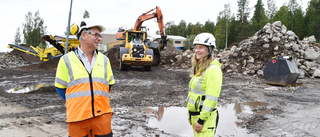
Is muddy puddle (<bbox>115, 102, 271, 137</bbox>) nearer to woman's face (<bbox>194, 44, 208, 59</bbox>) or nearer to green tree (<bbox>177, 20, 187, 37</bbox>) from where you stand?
woman's face (<bbox>194, 44, 208, 59</bbox>)

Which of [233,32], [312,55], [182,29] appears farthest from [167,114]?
[182,29]

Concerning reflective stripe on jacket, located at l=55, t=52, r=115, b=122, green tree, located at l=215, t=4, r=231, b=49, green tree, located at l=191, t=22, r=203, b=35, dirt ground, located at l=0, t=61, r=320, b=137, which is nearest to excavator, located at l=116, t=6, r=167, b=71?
dirt ground, located at l=0, t=61, r=320, b=137

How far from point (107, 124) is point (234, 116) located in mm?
4145

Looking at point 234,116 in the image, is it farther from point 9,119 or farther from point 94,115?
point 9,119

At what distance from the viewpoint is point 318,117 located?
17.8ft

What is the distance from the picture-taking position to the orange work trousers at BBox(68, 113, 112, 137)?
6.47ft


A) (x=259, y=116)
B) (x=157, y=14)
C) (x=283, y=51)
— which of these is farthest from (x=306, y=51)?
(x=259, y=116)

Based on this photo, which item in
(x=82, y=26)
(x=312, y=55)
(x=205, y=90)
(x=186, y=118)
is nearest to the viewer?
(x=82, y=26)

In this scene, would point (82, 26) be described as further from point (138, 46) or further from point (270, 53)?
point (270, 53)

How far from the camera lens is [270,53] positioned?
1456 cm

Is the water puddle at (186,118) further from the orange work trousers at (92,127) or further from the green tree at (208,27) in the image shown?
the green tree at (208,27)

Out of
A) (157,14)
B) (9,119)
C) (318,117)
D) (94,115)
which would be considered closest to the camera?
(94,115)

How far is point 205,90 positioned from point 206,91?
0.07 metres

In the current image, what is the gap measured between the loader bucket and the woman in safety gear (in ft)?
28.9
